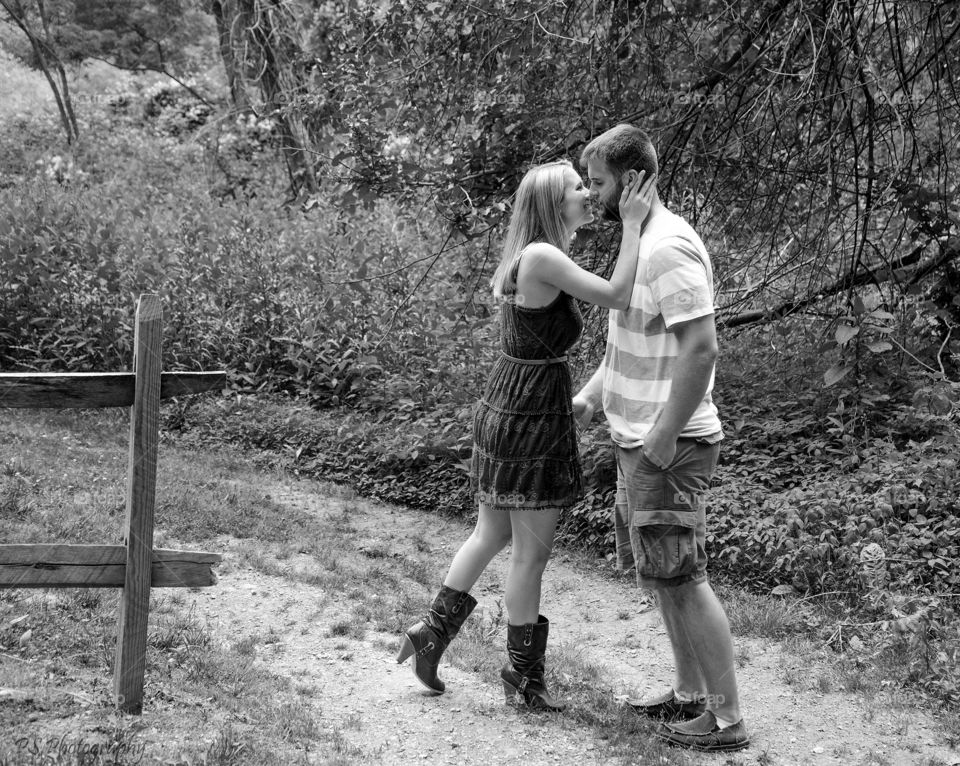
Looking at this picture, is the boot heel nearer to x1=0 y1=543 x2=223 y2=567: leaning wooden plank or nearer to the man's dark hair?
x1=0 y1=543 x2=223 y2=567: leaning wooden plank

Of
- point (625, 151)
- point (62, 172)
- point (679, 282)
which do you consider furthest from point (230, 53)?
point (679, 282)

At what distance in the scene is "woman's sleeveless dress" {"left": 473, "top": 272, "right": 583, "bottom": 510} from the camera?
3.87 meters

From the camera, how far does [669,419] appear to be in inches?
132

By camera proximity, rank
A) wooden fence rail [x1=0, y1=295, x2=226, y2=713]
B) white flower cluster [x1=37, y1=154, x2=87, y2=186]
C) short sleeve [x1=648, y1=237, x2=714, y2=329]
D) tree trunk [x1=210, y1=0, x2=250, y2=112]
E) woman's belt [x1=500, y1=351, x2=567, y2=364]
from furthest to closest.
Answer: white flower cluster [x1=37, y1=154, x2=87, y2=186], tree trunk [x1=210, y1=0, x2=250, y2=112], woman's belt [x1=500, y1=351, x2=567, y2=364], wooden fence rail [x1=0, y1=295, x2=226, y2=713], short sleeve [x1=648, y1=237, x2=714, y2=329]

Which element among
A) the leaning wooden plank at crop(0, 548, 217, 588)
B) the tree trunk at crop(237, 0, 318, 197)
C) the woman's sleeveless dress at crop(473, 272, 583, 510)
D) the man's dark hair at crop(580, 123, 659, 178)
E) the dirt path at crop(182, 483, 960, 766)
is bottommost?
the dirt path at crop(182, 483, 960, 766)

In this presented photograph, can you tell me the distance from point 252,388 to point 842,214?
623 cm

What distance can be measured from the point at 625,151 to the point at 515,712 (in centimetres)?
227

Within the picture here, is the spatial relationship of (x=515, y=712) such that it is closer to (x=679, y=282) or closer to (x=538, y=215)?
(x=679, y=282)

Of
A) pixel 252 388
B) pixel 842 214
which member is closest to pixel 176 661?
pixel 842 214

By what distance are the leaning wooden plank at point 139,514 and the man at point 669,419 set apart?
1.69m

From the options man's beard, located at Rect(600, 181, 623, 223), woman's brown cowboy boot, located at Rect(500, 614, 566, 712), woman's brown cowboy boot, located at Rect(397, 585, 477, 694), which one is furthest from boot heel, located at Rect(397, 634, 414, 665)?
man's beard, located at Rect(600, 181, 623, 223)

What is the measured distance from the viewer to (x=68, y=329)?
10.5m

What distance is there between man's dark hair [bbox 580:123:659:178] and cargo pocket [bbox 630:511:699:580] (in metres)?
1.23

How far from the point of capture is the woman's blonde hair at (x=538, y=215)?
381 cm
